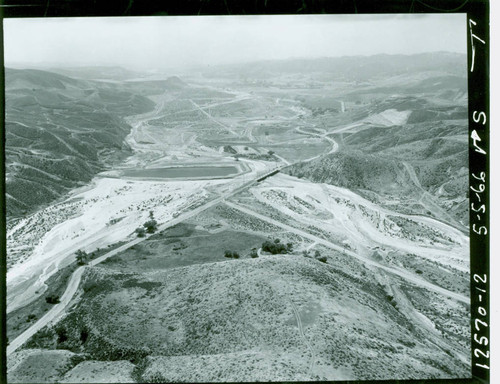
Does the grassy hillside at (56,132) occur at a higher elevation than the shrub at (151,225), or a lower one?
higher

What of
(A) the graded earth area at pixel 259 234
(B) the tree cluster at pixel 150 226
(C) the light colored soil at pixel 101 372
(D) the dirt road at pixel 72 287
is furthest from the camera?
(B) the tree cluster at pixel 150 226

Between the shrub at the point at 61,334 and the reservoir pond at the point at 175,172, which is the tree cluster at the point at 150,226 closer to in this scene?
the reservoir pond at the point at 175,172

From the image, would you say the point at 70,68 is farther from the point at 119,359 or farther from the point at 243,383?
the point at 243,383

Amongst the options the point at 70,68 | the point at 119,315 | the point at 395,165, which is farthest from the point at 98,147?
the point at 395,165

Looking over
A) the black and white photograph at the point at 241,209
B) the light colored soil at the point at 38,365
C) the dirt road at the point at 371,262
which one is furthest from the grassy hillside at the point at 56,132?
the dirt road at the point at 371,262

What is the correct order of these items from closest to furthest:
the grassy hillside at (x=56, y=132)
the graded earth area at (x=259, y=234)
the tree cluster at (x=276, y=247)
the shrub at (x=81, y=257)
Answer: the graded earth area at (x=259, y=234)
the shrub at (x=81, y=257)
the grassy hillside at (x=56, y=132)
the tree cluster at (x=276, y=247)

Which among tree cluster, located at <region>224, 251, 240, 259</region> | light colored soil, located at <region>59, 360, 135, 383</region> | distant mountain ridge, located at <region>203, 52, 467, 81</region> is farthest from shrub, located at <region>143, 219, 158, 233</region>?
distant mountain ridge, located at <region>203, 52, 467, 81</region>

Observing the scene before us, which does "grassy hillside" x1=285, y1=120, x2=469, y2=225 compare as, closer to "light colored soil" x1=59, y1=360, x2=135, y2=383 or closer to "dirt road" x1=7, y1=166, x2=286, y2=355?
"dirt road" x1=7, y1=166, x2=286, y2=355
